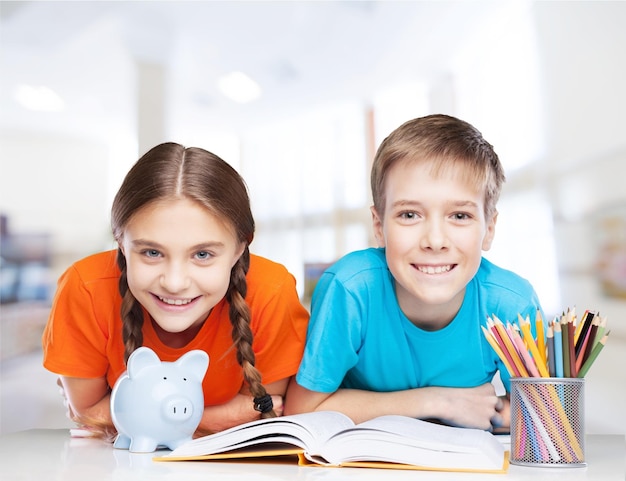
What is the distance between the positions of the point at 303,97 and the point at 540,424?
2030 mm

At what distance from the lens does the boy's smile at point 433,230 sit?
92cm

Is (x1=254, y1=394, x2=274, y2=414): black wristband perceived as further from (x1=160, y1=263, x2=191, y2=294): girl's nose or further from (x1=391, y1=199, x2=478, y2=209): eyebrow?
(x1=391, y1=199, x2=478, y2=209): eyebrow

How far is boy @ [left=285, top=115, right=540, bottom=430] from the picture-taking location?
3.04 ft

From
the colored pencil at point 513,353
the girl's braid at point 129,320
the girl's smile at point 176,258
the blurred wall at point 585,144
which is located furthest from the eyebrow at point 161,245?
the blurred wall at point 585,144

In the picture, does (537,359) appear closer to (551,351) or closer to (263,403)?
(551,351)

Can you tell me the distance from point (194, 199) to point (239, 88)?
5.63ft

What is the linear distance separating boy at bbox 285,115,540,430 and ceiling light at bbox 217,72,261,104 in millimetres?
1581

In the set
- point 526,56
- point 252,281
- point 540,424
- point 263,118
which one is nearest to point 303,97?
point 263,118

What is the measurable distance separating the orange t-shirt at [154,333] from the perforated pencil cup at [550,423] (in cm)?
39

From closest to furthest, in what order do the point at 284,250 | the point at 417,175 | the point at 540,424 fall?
the point at 540,424 → the point at 417,175 → the point at 284,250

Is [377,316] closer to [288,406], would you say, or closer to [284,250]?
[288,406]

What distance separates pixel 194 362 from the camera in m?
0.78

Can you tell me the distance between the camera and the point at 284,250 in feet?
7.86

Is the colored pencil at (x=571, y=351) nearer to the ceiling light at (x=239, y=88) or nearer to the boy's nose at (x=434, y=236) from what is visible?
the boy's nose at (x=434, y=236)
